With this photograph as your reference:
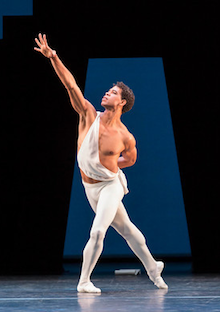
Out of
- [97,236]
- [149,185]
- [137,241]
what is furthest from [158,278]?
[149,185]

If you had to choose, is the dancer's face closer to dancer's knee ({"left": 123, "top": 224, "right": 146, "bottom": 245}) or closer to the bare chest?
the bare chest

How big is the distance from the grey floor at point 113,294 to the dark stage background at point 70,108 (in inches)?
25.7

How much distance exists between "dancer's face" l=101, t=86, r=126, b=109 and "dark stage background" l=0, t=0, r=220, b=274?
5.33ft

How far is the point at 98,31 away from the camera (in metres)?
6.09

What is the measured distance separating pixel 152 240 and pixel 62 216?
269 centimetres

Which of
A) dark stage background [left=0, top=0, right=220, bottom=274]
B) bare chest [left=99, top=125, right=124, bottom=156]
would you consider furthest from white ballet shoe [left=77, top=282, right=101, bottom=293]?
dark stage background [left=0, top=0, right=220, bottom=274]

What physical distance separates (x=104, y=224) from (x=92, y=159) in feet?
1.59

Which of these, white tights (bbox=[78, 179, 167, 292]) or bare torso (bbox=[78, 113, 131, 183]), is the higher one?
bare torso (bbox=[78, 113, 131, 183])

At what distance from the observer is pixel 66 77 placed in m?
4.32

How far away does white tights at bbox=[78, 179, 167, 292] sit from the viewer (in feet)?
14.0

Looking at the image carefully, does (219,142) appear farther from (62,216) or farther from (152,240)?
(152,240)

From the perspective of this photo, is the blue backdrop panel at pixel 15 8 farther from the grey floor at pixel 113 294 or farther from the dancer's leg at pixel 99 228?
the grey floor at pixel 113 294

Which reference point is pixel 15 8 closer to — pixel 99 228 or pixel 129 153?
pixel 129 153

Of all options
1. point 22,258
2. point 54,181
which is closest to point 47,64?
point 54,181
